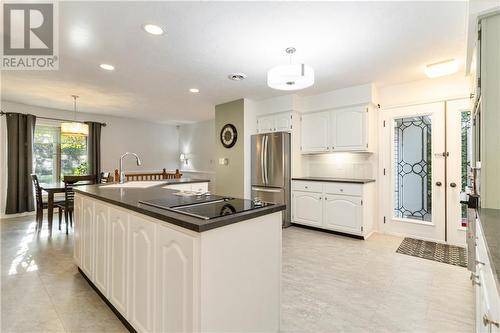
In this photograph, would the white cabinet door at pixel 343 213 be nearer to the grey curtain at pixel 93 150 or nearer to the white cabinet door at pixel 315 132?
the white cabinet door at pixel 315 132

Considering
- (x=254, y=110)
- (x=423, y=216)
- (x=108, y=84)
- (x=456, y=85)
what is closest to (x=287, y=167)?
(x=254, y=110)

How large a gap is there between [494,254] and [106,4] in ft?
8.99

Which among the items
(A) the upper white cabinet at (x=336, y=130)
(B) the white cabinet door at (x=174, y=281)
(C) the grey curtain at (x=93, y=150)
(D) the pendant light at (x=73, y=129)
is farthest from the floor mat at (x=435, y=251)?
(C) the grey curtain at (x=93, y=150)

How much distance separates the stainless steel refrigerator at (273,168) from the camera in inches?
172

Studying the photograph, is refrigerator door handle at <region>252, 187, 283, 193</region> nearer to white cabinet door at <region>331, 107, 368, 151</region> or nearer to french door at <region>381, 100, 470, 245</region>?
white cabinet door at <region>331, 107, 368, 151</region>

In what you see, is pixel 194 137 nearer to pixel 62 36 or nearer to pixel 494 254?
pixel 62 36

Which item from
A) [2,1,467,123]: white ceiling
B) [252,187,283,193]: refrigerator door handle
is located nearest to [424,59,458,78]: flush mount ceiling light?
[2,1,467,123]: white ceiling

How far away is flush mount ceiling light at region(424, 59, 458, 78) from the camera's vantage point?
2.93 meters

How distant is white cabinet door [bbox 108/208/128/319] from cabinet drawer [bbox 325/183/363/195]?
3175mm

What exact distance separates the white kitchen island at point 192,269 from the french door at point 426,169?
10.3 feet

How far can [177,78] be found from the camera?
11.9 feet

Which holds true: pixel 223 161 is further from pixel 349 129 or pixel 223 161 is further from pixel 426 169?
pixel 426 169

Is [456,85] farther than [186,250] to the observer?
Yes

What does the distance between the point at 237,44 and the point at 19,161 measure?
5420 millimetres
